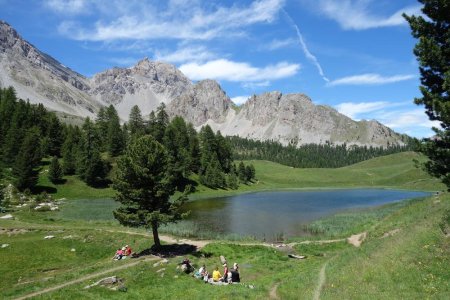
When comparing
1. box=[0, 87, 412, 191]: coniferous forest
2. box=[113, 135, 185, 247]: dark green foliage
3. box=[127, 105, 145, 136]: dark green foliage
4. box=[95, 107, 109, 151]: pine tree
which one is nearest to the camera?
box=[113, 135, 185, 247]: dark green foliage

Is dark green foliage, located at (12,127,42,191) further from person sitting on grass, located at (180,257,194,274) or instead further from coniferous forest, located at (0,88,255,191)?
person sitting on grass, located at (180,257,194,274)

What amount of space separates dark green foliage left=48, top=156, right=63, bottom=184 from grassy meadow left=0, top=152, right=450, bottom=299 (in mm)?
34791

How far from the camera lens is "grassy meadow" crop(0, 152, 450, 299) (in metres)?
19.7

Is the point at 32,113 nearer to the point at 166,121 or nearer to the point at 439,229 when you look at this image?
the point at 166,121

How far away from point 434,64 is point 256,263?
76.1 feet

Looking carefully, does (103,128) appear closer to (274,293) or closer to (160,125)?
(160,125)

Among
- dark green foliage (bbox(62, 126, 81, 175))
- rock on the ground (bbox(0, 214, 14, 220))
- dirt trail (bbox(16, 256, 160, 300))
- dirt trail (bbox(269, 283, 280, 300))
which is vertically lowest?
dirt trail (bbox(16, 256, 160, 300))

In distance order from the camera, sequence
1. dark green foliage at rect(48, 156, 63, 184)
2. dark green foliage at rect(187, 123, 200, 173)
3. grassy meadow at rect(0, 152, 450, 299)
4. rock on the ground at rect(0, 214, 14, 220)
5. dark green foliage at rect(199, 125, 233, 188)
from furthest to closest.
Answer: dark green foliage at rect(187, 123, 200, 173) < dark green foliage at rect(199, 125, 233, 188) < dark green foliage at rect(48, 156, 63, 184) < rock on the ground at rect(0, 214, 14, 220) < grassy meadow at rect(0, 152, 450, 299)

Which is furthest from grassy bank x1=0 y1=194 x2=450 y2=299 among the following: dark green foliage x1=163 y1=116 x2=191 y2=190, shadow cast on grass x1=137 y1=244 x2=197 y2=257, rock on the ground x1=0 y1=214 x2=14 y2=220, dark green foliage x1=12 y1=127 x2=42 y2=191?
dark green foliage x1=163 y1=116 x2=191 y2=190

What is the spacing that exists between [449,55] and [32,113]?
13469 centimetres

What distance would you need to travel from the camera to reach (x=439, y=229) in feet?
76.3

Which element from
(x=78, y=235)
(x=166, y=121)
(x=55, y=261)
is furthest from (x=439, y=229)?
(x=166, y=121)

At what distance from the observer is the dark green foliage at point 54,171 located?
97.6m

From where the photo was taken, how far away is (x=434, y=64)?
77.2 ft
